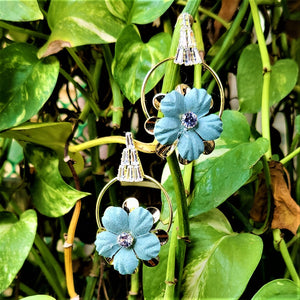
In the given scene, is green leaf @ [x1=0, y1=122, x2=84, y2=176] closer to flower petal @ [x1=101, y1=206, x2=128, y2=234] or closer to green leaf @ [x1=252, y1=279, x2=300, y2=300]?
flower petal @ [x1=101, y1=206, x2=128, y2=234]

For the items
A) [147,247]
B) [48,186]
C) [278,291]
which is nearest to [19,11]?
[48,186]

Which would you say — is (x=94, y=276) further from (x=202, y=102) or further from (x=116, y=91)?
(x=202, y=102)

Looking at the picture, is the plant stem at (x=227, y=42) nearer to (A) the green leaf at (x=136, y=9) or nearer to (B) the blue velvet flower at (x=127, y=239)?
(A) the green leaf at (x=136, y=9)

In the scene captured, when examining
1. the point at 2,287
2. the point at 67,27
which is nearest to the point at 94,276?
the point at 2,287

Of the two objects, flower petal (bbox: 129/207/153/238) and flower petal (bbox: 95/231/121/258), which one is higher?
flower petal (bbox: 129/207/153/238)

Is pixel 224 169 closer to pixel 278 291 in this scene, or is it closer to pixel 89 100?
pixel 278 291

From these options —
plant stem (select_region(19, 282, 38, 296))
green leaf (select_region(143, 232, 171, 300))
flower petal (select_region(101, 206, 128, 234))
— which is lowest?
plant stem (select_region(19, 282, 38, 296))

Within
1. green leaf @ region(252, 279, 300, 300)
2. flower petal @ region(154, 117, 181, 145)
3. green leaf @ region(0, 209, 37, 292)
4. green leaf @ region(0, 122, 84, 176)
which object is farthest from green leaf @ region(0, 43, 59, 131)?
green leaf @ region(252, 279, 300, 300)

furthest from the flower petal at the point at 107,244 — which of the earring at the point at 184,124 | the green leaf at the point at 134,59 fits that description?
the green leaf at the point at 134,59
